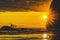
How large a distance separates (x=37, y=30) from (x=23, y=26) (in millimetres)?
180

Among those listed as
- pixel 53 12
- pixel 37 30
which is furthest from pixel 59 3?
pixel 37 30

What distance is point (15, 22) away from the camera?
10.3 ft

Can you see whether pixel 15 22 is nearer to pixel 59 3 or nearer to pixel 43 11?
pixel 43 11

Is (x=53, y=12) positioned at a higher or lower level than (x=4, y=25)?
higher

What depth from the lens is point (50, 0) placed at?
10.3 ft

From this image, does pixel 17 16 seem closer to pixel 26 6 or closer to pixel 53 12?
pixel 26 6

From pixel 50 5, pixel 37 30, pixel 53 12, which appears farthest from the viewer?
pixel 53 12

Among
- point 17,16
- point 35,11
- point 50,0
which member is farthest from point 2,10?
point 50,0

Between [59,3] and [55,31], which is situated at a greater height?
[59,3]

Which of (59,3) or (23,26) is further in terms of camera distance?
(59,3)

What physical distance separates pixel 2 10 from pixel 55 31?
716 millimetres

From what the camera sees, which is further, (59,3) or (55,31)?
(59,3)

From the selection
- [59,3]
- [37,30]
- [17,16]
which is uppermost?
[59,3]

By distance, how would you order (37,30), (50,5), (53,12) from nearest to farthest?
(37,30)
(50,5)
(53,12)
